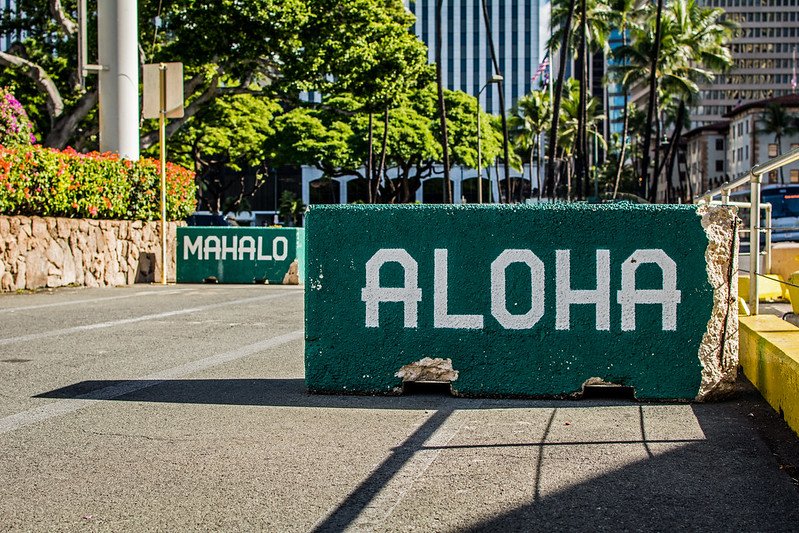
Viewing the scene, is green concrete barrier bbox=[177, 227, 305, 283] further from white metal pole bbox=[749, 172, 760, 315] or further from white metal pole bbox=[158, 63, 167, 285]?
white metal pole bbox=[749, 172, 760, 315]

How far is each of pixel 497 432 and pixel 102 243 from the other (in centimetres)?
1466

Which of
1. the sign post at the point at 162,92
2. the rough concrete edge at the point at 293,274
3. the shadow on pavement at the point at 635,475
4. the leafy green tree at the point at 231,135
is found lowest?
the shadow on pavement at the point at 635,475

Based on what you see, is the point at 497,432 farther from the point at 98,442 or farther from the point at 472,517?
the point at 98,442

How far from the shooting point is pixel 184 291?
16.9 metres

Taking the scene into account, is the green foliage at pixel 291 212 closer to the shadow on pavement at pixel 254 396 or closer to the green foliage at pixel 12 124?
the green foliage at pixel 12 124

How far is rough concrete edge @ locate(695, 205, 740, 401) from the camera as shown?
622 cm

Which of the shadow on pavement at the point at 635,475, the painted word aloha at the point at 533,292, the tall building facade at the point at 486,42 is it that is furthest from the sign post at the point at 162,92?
the tall building facade at the point at 486,42

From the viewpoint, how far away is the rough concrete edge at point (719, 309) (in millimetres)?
6219

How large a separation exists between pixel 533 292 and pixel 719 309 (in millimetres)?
1144

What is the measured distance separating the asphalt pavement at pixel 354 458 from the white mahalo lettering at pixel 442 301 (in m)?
0.50

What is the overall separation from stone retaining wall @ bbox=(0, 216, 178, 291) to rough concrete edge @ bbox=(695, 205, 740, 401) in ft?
41.0

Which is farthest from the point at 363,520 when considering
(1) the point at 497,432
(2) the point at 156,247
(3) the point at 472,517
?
(2) the point at 156,247

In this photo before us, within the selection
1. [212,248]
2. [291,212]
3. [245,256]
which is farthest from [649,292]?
[291,212]

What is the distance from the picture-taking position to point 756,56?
158 m
